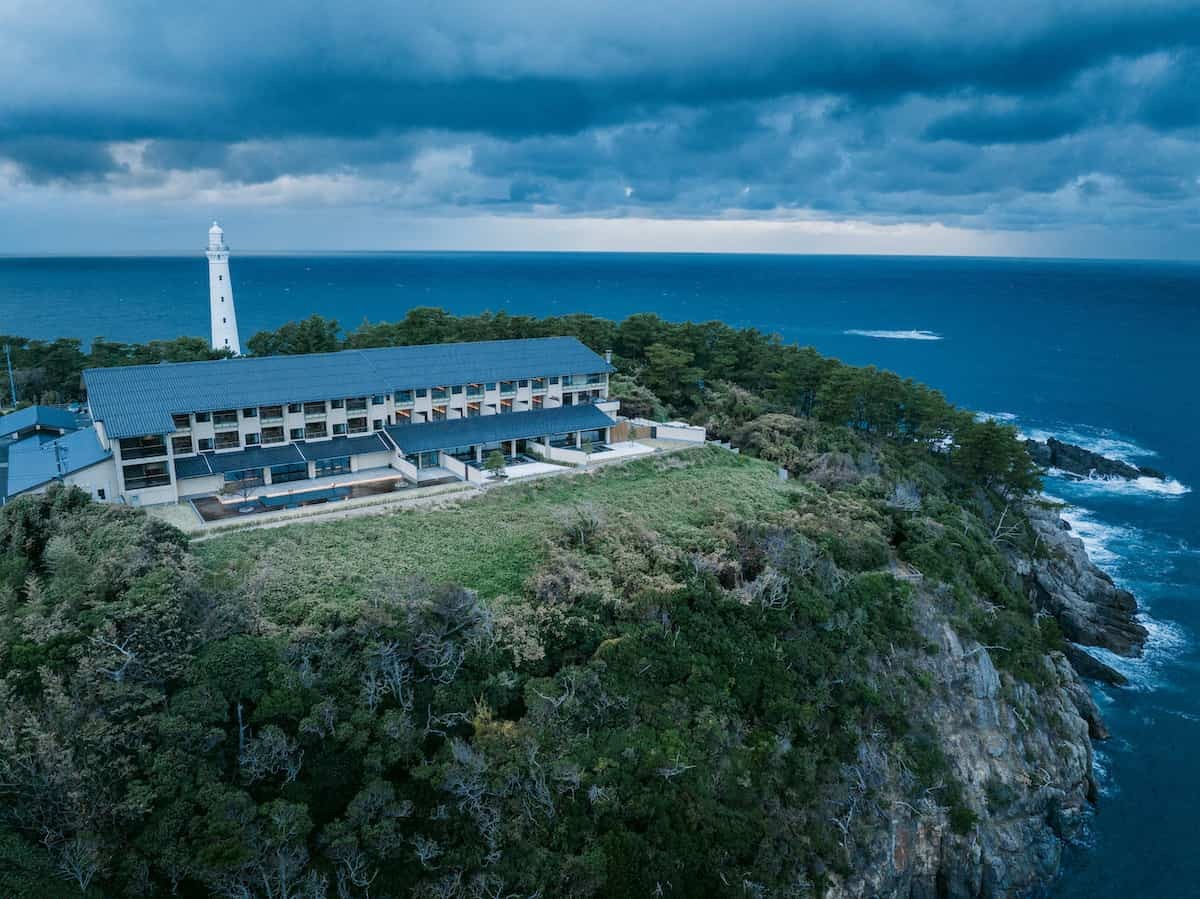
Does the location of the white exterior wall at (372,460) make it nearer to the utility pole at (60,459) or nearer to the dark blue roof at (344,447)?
the dark blue roof at (344,447)

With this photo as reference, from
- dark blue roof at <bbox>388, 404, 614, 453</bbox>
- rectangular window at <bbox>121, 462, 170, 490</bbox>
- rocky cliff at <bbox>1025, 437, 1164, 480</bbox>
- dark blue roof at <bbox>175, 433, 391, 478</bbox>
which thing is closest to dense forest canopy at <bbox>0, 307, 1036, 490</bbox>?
dark blue roof at <bbox>388, 404, 614, 453</bbox>

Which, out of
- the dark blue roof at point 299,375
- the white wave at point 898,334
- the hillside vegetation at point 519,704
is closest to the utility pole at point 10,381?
the dark blue roof at point 299,375

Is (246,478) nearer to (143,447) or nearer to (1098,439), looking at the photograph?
(143,447)

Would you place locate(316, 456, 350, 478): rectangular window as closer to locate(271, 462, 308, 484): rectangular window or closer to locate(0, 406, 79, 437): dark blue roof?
locate(271, 462, 308, 484): rectangular window

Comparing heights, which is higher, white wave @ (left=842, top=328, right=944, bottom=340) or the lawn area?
white wave @ (left=842, top=328, right=944, bottom=340)

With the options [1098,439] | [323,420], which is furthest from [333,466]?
[1098,439]

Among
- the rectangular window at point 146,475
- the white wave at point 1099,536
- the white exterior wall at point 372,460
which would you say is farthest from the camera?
the white wave at point 1099,536
